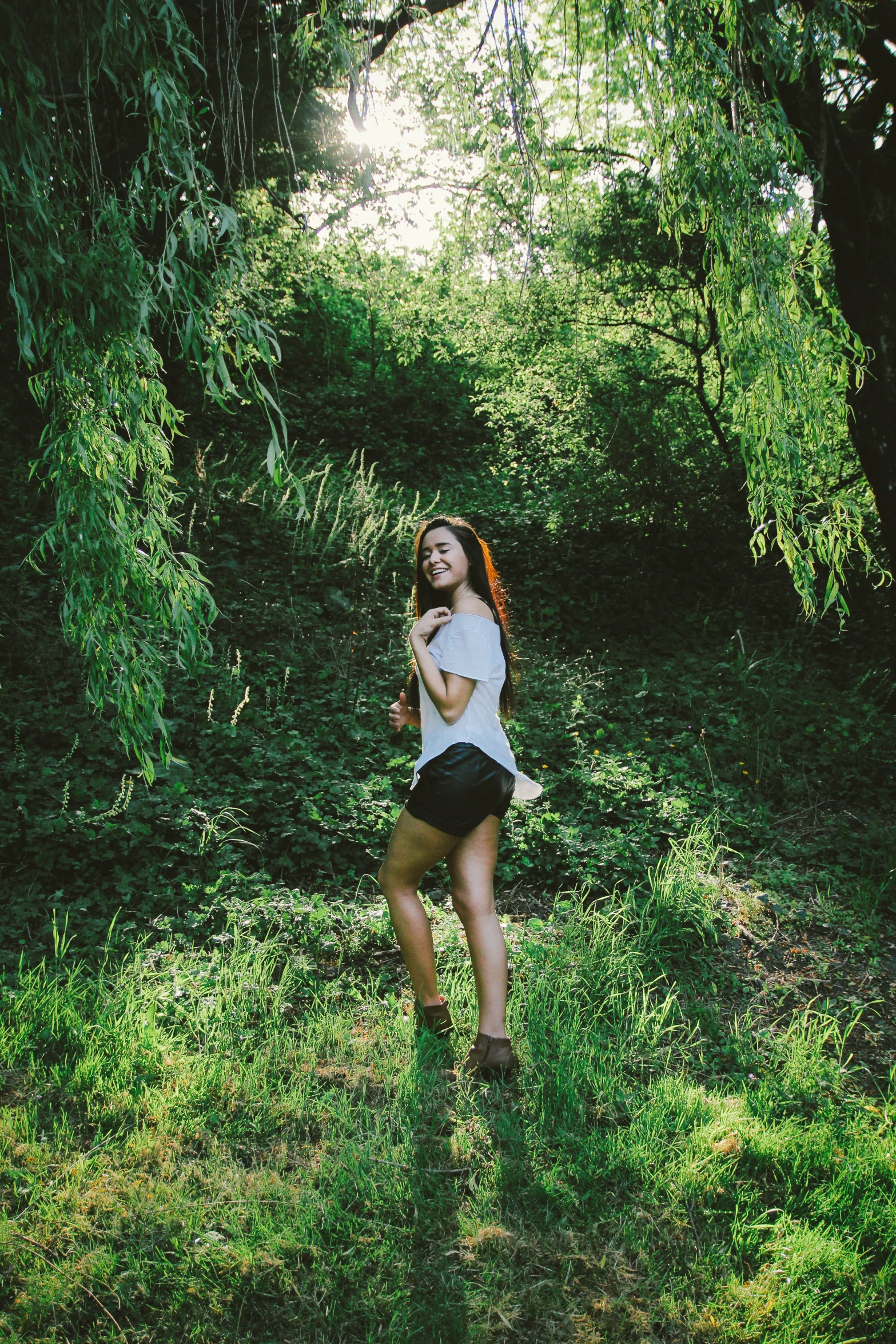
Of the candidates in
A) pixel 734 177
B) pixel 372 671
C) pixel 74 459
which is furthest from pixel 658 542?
pixel 74 459

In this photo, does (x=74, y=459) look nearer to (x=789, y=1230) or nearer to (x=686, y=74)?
(x=686, y=74)

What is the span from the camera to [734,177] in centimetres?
301

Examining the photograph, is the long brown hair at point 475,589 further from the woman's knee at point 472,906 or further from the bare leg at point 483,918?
the woman's knee at point 472,906

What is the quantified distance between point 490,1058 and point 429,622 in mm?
1461

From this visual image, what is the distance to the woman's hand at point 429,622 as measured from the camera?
2756mm

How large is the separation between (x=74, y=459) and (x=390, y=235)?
10413mm

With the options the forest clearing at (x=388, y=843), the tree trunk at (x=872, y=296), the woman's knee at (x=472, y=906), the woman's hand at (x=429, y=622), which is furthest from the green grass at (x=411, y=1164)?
the tree trunk at (x=872, y=296)

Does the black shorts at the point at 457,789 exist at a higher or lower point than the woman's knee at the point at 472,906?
higher

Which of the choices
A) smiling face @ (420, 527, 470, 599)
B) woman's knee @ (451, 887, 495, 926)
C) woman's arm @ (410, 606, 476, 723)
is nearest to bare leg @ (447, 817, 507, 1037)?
woman's knee @ (451, 887, 495, 926)

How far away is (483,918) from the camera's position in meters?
2.74

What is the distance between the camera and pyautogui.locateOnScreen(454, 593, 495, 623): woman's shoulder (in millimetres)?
2859

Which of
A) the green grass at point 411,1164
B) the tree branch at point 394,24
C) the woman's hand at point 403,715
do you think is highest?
the tree branch at point 394,24

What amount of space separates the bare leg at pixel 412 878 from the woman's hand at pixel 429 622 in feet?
1.93

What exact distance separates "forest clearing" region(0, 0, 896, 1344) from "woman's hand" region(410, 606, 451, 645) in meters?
0.66
